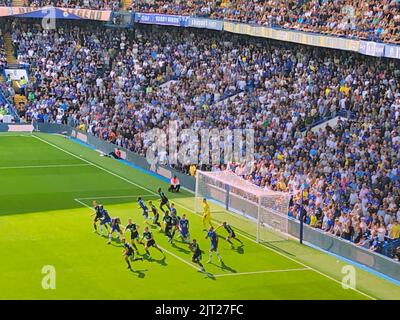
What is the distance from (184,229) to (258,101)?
651 inches

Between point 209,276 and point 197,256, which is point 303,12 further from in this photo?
point 209,276

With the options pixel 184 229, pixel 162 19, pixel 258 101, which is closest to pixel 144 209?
pixel 184 229

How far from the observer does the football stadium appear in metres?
28.5

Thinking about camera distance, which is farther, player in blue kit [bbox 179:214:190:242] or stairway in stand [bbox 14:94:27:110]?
stairway in stand [bbox 14:94:27:110]

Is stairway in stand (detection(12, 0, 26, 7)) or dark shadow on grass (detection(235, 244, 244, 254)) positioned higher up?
stairway in stand (detection(12, 0, 26, 7))

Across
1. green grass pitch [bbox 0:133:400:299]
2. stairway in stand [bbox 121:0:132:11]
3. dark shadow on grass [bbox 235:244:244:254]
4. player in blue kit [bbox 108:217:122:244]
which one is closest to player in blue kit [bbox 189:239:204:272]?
green grass pitch [bbox 0:133:400:299]

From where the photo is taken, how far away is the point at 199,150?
42125 mm

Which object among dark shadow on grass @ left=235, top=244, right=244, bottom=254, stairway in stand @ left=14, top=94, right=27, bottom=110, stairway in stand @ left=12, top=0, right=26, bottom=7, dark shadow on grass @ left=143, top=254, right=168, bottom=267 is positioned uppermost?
stairway in stand @ left=12, top=0, right=26, bottom=7

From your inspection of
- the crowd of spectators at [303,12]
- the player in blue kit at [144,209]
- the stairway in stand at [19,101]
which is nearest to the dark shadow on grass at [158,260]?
the player in blue kit at [144,209]

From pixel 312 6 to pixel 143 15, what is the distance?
14.6 metres

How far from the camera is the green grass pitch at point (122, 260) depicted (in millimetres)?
26328

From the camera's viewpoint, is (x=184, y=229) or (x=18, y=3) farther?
(x=18, y=3)

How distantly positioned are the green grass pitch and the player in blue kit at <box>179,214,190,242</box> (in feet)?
1.33

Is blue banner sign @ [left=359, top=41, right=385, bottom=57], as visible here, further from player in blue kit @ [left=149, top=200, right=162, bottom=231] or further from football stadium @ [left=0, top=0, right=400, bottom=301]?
player in blue kit @ [left=149, top=200, right=162, bottom=231]
